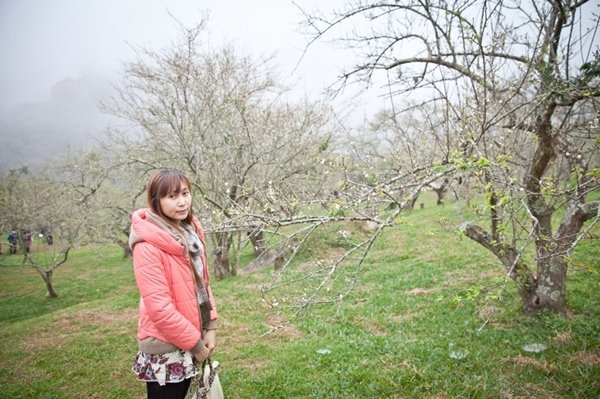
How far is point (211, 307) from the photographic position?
2.83 meters

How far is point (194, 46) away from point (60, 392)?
343 inches

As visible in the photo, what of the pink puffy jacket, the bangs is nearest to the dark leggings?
the pink puffy jacket

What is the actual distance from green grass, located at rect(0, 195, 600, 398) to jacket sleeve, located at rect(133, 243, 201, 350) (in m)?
1.01

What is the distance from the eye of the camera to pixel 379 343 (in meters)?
5.05

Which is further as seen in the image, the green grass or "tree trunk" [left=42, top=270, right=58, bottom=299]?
"tree trunk" [left=42, top=270, right=58, bottom=299]

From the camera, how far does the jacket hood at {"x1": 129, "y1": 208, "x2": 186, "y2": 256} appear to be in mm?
2418

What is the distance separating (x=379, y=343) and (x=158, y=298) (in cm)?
364

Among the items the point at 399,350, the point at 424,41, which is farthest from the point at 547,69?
the point at 399,350

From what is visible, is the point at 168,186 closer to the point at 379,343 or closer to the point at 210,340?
the point at 210,340

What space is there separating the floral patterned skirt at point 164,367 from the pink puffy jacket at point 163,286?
0.12 meters

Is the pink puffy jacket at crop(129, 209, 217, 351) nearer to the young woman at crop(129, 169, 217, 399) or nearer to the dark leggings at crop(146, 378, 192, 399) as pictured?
the young woman at crop(129, 169, 217, 399)

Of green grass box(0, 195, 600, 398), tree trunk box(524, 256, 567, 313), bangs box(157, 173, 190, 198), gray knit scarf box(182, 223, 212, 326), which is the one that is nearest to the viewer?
bangs box(157, 173, 190, 198)

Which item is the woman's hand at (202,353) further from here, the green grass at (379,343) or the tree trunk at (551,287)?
the tree trunk at (551,287)

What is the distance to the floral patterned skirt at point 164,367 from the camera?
8.13ft
